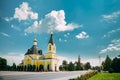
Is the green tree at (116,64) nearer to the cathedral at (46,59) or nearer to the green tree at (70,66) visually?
the cathedral at (46,59)

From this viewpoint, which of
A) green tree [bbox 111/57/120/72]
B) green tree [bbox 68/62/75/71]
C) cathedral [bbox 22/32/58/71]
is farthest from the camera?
green tree [bbox 68/62/75/71]

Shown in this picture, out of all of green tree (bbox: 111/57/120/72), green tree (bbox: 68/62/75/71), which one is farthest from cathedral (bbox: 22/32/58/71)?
green tree (bbox: 111/57/120/72)

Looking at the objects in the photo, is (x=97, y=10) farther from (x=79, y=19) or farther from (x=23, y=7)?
(x=23, y=7)

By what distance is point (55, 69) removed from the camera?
36.5 meters

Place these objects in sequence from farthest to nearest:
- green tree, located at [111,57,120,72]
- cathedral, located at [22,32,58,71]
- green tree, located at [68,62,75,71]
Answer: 1. green tree, located at [68,62,75,71]
2. cathedral, located at [22,32,58,71]
3. green tree, located at [111,57,120,72]

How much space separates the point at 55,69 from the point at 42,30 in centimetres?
2111

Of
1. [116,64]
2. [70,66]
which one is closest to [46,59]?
[70,66]

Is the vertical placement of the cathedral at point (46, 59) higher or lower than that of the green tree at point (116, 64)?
higher

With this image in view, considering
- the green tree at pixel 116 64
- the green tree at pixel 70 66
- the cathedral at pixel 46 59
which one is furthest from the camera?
the green tree at pixel 70 66

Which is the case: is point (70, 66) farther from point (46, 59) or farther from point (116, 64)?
point (116, 64)

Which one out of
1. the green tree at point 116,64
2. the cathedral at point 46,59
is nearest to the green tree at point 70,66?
the cathedral at point 46,59

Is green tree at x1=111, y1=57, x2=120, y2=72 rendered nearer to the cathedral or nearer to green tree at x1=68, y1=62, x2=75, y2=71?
the cathedral

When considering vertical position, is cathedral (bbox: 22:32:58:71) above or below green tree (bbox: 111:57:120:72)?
above

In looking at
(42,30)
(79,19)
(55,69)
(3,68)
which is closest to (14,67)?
(3,68)
